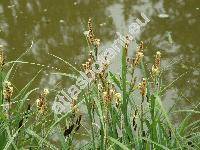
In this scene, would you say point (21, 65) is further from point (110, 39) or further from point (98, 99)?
point (98, 99)

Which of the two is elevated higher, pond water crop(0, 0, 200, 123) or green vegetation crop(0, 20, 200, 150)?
pond water crop(0, 0, 200, 123)

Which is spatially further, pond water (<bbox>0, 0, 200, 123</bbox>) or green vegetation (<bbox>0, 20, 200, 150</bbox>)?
pond water (<bbox>0, 0, 200, 123</bbox>)

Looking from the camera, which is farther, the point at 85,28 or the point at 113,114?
the point at 85,28

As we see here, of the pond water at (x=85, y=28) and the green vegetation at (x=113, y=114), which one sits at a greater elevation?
the pond water at (x=85, y=28)

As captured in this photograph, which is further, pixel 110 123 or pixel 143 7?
pixel 143 7

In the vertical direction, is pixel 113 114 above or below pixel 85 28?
below

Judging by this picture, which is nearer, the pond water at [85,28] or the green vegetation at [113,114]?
the green vegetation at [113,114]

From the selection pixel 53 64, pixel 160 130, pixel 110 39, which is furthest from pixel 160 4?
pixel 160 130

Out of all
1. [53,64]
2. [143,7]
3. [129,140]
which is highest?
[143,7]
